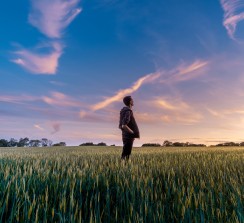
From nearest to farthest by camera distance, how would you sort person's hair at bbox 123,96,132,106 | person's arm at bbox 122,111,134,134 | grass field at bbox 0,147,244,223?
grass field at bbox 0,147,244,223
person's arm at bbox 122,111,134,134
person's hair at bbox 123,96,132,106

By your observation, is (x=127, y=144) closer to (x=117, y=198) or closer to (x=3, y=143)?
(x=117, y=198)

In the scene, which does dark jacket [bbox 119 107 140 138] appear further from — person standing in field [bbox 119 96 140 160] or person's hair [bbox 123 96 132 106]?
person's hair [bbox 123 96 132 106]

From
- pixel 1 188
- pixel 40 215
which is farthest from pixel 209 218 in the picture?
pixel 1 188

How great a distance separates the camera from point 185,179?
14.0ft

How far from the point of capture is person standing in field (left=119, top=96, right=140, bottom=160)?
22.1 feet

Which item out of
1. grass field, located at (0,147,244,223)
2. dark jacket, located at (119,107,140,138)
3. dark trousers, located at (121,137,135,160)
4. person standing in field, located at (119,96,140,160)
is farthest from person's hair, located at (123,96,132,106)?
grass field, located at (0,147,244,223)

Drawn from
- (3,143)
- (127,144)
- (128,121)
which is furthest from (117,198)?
(3,143)

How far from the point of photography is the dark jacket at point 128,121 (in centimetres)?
670

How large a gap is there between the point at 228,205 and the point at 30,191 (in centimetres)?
218

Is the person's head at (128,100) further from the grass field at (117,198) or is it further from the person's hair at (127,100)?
the grass field at (117,198)

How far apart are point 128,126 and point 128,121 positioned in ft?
1.73

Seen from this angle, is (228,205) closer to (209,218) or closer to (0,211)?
(209,218)

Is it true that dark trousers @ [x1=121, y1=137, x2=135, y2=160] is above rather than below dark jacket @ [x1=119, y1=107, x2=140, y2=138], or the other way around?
below

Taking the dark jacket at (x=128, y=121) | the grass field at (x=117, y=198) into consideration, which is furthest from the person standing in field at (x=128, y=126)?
the grass field at (x=117, y=198)
